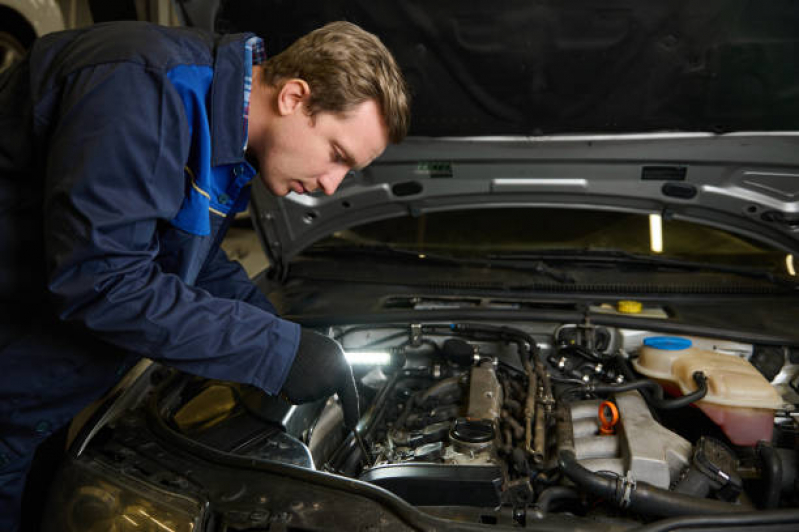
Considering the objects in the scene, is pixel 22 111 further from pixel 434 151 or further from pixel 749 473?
pixel 749 473

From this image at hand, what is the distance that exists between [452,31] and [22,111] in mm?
1043

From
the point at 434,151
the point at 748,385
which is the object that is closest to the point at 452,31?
the point at 434,151

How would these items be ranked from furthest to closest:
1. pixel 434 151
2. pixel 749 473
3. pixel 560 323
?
1. pixel 434 151
2. pixel 560 323
3. pixel 749 473

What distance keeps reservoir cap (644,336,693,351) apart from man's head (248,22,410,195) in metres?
0.90

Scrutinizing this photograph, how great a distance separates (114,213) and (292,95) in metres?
0.40

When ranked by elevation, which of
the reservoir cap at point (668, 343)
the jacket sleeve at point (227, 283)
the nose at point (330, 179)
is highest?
the nose at point (330, 179)

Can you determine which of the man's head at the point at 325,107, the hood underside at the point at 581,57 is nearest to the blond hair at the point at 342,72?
the man's head at the point at 325,107

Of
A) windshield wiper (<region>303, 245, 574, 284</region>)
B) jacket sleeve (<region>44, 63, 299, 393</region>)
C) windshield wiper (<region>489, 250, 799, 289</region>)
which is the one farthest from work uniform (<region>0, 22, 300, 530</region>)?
windshield wiper (<region>489, 250, 799, 289</region>)

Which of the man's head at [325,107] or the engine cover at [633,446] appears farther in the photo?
the engine cover at [633,446]

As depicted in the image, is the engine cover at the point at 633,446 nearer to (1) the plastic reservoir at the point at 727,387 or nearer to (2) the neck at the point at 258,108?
(1) the plastic reservoir at the point at 727,387

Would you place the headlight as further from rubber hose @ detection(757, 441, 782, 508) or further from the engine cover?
rubber hose @ detection(757, 441, 782, 508)

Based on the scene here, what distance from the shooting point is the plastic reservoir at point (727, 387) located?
133 centimetres

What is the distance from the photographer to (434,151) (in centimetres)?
188

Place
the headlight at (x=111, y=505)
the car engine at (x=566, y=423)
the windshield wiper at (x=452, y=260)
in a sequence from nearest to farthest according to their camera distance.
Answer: the headlight at (x=111, y=505) < the car engine at (x=566, y=423) < the windshield wiper at (x=452, y=260)
